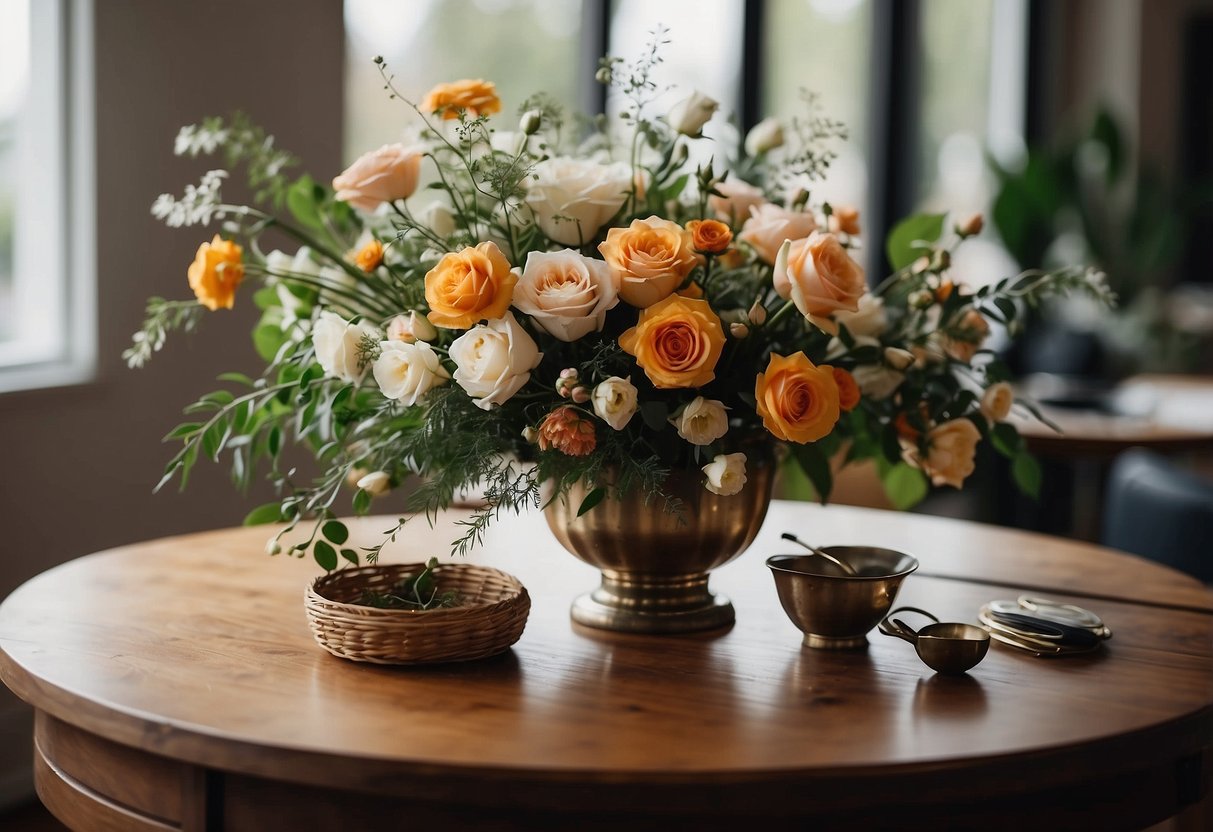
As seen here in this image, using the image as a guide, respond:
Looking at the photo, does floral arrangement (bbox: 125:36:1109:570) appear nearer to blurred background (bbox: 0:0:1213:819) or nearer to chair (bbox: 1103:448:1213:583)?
blurred background (bbox: 0:0:1213:819)

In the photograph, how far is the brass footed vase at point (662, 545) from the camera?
1.23 meters

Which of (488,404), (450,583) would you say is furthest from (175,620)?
(488,404)

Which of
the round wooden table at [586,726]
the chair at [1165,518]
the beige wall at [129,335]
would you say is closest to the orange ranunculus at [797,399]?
the round wooden table at [586,726]

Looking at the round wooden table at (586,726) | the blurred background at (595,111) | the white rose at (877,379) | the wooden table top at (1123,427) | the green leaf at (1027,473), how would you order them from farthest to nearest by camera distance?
the wooden table top at (1123,427)
the blurred background at (595,111)
the green leaf at (1027,473)
the white rose at (877,379)
the round wooden table at (586,726)

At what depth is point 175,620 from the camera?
1286 mm

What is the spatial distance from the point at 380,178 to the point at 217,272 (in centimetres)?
20

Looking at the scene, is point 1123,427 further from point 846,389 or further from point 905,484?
point 846,389

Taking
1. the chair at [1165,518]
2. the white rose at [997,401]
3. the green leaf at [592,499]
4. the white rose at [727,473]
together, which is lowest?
the chair at [1165,518]

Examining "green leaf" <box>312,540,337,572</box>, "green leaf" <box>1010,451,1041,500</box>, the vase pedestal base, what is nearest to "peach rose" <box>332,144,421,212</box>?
"green leaf" <box>312,540,337,572</box>

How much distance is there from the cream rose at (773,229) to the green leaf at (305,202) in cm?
49

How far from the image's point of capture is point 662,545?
1.25 meters

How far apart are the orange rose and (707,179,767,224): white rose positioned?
0.65ft

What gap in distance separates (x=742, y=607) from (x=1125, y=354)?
402 cm

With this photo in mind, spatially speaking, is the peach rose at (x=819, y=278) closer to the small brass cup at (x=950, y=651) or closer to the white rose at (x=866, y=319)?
the white rose at (x=866, y=319)
